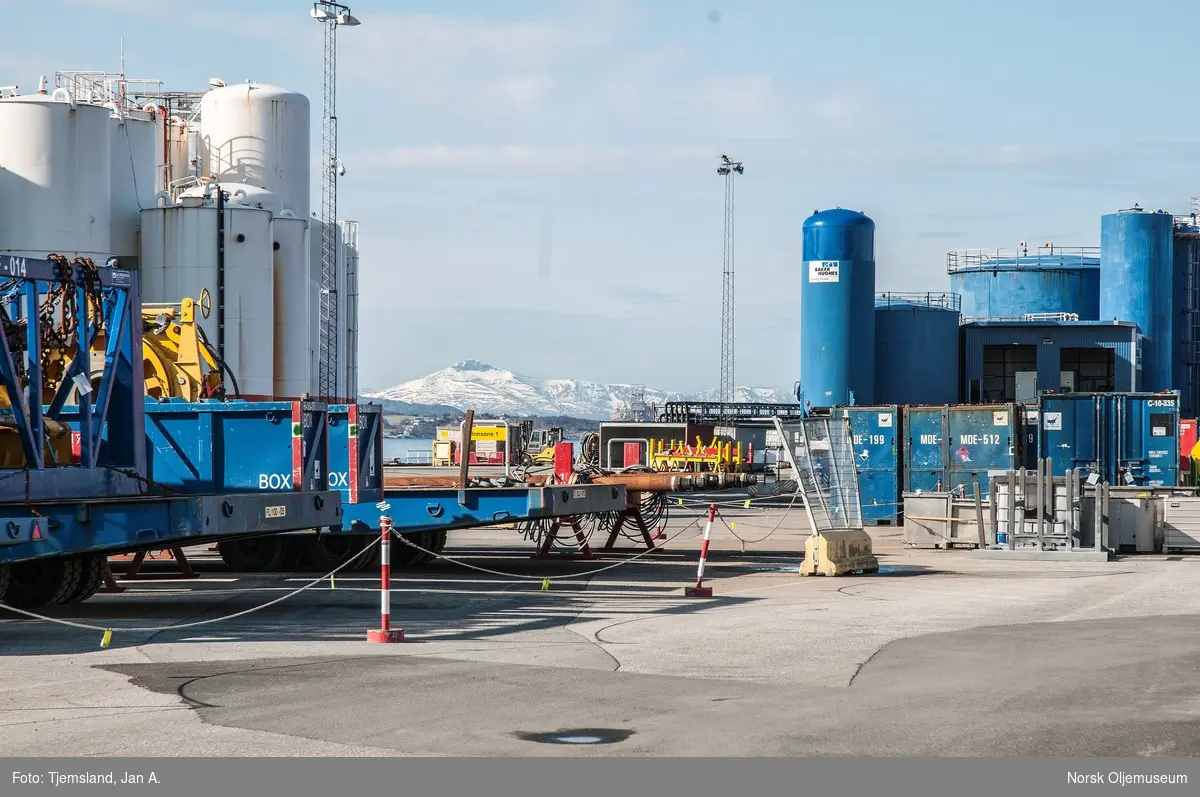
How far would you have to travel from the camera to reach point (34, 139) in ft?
121

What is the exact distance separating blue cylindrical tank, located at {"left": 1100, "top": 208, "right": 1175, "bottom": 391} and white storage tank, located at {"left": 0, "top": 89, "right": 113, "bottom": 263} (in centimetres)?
3574

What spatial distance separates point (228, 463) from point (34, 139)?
77.9 feet

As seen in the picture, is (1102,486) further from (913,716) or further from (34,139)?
(34,139)

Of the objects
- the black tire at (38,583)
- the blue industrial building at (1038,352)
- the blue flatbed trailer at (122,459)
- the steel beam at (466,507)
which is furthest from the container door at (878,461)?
the black tire at (38,583)

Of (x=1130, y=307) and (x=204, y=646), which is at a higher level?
(x=1130, y=307)

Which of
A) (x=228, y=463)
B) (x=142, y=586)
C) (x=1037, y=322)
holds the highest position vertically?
(x=1037, y=322)

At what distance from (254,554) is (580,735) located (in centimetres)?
1339

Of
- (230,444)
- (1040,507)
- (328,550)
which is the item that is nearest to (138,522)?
(230,444)

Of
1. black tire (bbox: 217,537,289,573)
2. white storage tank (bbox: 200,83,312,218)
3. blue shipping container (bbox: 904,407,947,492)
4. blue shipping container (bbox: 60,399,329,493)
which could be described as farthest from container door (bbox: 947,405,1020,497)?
white storage tank (bbox: 200,83,312,218)

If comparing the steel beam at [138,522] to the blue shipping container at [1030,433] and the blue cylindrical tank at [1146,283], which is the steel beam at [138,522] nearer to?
the blue shipping container at [1030,433]

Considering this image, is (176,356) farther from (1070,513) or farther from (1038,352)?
(1038,352)

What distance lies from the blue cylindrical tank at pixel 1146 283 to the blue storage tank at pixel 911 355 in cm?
915

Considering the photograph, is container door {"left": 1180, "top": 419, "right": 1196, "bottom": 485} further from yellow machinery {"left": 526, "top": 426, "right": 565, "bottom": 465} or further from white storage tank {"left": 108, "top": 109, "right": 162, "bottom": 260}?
white storage tank {"left": 108, "top": 109, "right": 162, "bottom": 260}

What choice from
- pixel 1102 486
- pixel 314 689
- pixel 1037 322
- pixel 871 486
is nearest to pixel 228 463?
pixel 314 689
